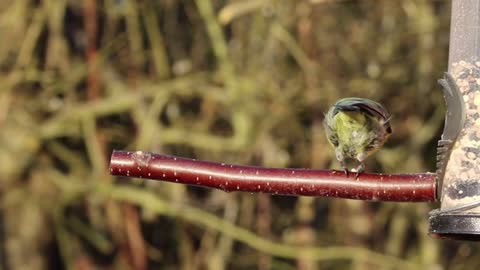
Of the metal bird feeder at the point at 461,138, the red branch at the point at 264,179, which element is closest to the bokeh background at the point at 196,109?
the metal bird feeder at the point at 461,138

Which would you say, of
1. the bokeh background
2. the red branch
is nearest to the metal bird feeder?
the red branch

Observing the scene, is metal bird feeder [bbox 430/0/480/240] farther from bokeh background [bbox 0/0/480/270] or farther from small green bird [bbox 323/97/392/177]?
bokeh background [bbox 0/0/480/270]

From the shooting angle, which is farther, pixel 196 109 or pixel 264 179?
pixel 196 109

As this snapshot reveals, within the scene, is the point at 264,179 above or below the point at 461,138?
below

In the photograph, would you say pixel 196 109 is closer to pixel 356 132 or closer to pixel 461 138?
pixel 356 132

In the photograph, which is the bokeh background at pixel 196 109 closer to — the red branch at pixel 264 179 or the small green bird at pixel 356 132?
the small green bird at pixel 356 132

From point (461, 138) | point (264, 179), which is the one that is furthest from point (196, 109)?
point (264, 179)

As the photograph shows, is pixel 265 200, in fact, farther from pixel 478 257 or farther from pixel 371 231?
pixel 478 257
